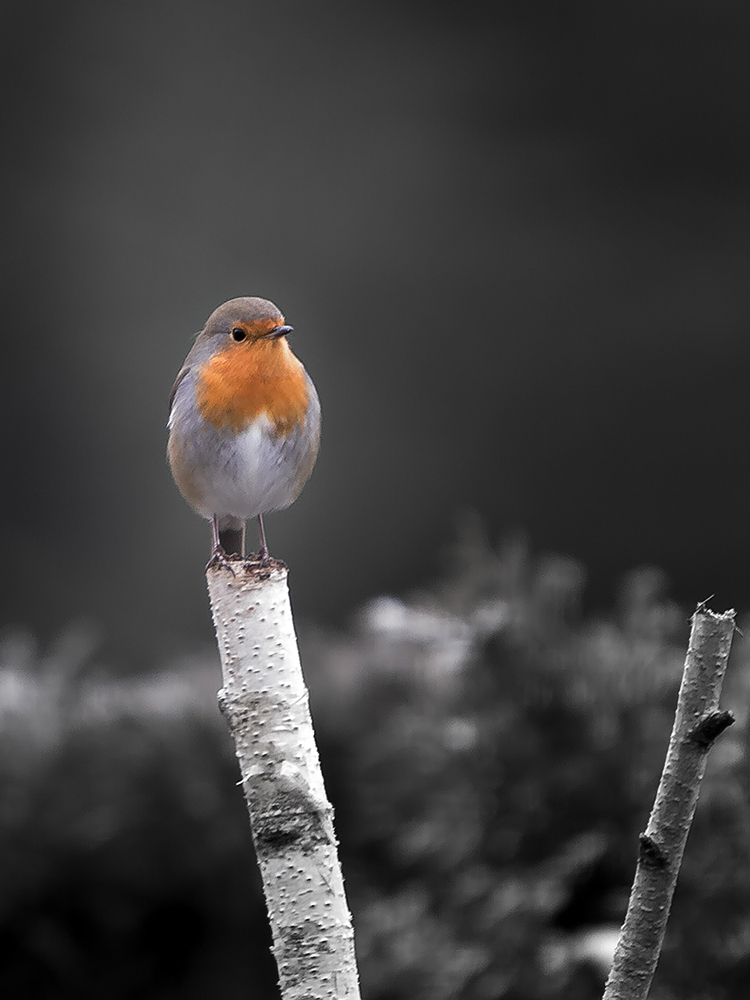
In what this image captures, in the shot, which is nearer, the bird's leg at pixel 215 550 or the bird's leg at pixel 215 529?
the bird's leg at pixel 215 550

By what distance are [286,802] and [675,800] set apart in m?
0.33

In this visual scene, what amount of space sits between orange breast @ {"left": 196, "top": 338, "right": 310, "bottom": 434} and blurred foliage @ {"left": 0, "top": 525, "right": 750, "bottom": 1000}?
111 cm

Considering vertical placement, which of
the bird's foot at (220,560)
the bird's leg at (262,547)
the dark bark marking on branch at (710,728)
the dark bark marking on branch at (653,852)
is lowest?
the dark bark marking on branch at (653,852)

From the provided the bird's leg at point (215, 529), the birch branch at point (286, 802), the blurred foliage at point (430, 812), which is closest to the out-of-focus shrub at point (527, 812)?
the blurred foliage at point (430, 812)

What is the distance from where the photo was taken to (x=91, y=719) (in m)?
2.73

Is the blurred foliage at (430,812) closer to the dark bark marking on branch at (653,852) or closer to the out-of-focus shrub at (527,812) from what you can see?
the out-of-focus shrub at (527,812)

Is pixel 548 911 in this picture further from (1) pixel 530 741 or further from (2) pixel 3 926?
A: (2) pixel 3 926

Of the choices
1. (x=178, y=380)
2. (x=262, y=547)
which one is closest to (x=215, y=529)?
(x=262, y=547)

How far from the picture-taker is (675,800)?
861mm

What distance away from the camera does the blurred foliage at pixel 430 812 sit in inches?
85.7

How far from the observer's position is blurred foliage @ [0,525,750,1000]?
7.14ft

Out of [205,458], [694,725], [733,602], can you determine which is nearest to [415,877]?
[205,458]

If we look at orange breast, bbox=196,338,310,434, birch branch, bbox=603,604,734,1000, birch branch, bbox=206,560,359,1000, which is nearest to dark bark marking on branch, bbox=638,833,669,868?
birch branch, bbox=603,604,734,1000

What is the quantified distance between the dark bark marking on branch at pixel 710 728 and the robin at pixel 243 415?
1.69ft
